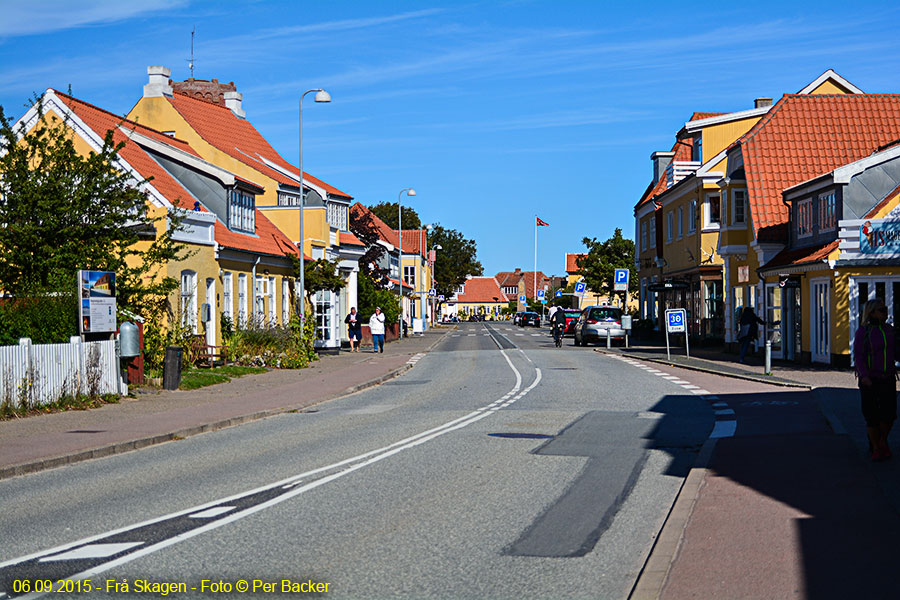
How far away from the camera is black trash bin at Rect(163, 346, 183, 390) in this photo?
75.0ft

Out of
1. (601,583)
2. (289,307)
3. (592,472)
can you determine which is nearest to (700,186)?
(289,307)

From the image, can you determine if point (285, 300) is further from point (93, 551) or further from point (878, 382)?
point (93, 551)

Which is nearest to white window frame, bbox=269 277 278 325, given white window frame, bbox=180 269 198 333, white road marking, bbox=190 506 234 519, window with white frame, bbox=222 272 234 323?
window with white frame, bbox=222 272 234 323

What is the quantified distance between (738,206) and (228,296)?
1891 cm

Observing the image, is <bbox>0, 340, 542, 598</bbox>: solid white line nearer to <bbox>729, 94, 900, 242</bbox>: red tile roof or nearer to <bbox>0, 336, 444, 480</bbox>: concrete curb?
<bbox>0, 336, 444, 480</bbox>: concrete curb

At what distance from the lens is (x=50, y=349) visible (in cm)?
1845

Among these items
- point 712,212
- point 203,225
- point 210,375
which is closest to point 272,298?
point 203,225

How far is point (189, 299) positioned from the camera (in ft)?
96.5

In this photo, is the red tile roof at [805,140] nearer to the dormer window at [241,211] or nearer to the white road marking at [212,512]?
the dormer window at [241,211]

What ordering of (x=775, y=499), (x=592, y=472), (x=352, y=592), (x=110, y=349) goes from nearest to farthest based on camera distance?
(x=352, y=592) → (x=775, y=499) → (x=592, y=472) → (x=110, y=349)

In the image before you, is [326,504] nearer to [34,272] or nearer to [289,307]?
[34,272]

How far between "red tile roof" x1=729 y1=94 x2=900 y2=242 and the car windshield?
1222cm

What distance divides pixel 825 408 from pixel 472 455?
7.12 meters

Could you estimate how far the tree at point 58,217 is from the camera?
21656 millimetres
